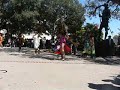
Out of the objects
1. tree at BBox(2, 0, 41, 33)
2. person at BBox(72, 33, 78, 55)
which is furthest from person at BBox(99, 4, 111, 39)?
tree at BBox(2, 0, 41, 33)

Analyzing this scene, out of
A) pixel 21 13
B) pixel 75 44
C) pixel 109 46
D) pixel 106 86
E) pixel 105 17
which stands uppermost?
pixel 21 13

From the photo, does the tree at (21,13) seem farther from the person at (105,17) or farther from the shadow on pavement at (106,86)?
the shadow on pavement at (106,86)

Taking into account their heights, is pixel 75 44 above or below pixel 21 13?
below

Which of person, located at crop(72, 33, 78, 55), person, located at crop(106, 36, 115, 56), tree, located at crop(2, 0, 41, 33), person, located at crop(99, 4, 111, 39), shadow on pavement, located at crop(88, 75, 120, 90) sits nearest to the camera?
shadow on pavement, located at crop(88, 75, 120, 90)

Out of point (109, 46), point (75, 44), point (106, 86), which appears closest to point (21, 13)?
point (75, 44)

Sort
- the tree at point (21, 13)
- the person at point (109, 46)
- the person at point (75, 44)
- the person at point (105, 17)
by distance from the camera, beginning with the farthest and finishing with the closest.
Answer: the tree at point (21, 13) < the person at point (75, 44) < the person at point (109, 46) < the person at point (105, 17)

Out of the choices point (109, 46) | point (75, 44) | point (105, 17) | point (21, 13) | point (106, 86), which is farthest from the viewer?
point (21, 13)

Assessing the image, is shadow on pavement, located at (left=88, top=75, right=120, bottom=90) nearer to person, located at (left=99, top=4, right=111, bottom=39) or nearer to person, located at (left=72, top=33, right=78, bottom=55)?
person, located at (left=99, top=4, right=111, bottom=39)

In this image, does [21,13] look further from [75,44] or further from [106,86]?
[106,86]

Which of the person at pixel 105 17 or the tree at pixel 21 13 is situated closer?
the person at pixel 105 17

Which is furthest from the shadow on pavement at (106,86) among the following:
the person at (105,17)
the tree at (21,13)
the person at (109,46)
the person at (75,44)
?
the tree at (21,13)

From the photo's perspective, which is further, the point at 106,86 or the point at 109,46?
the point at 109,46

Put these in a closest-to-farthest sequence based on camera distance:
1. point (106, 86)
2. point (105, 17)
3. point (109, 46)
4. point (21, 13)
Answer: point (106, 86) → point (105, 17) → point (109, 46) → point (21, 13)

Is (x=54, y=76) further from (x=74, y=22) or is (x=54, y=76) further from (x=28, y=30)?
(x=74, y=22)
